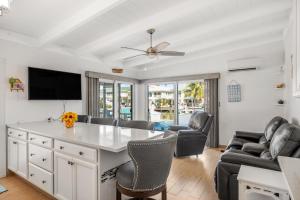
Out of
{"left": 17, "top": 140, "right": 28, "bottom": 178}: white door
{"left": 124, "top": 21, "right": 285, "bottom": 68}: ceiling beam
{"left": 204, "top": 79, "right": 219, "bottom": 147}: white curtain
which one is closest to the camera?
{"left": 17, "top": 140, "right": 28, "bottom": 178}: white door

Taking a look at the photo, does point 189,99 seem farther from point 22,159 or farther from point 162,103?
point 22,159

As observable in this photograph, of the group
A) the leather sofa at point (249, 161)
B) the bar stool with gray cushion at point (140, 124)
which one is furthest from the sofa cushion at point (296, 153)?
the bar stool with gray cushion at point (140, 124)

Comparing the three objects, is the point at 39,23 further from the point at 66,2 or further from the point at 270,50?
the point at 270,50

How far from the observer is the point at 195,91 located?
18.7 ft

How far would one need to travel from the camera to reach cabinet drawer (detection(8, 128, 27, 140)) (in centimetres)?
269

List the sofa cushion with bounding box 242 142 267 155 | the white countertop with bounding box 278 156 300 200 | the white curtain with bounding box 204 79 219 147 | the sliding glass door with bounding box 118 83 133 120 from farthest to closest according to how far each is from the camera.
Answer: the sliding glass door with bounding box 118 83 133 120 < the white curtain with bounding box 204 79 219 147 < the sofa cushion with bounding box 242 142 267 155 < the white countertop with bounding box 278 156 300 200

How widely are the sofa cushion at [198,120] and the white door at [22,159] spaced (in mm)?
3438

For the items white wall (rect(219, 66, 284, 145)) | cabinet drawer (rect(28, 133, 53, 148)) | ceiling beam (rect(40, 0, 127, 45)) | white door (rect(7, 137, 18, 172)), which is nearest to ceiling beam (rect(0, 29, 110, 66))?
ceiling beam (rect(40, 0, 127, 45))

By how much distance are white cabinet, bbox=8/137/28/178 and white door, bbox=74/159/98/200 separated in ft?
4.32

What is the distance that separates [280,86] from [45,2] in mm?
5049

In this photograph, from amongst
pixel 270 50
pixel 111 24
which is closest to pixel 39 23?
pixel 111 24

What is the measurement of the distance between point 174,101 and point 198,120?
1.84 metres

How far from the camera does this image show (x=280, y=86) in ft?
14.1

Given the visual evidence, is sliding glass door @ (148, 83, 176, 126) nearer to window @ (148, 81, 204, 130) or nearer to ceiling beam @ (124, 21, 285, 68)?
window @ (148, 81, 204, 130)
